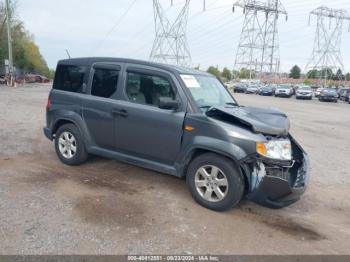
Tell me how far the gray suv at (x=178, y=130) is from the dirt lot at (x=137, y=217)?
1.14ft

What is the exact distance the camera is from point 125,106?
17.1 feet

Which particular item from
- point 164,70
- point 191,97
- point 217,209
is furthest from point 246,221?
point 164,70

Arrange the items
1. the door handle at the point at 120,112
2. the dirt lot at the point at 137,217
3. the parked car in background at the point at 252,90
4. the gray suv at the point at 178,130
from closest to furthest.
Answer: the dirt lot at the point at 137,217
the gray suv at the point at 178,130
the door handle at the point at 120,112
the parked car in background at the point at 252,90

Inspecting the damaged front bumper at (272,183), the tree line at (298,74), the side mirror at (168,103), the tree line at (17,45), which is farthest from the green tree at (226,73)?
the damaged front bumper at (272,183)

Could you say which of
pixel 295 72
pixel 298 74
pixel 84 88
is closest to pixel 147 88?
pixel 84 88

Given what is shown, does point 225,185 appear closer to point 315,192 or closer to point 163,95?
point 163,95

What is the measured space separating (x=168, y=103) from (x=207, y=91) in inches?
37.0

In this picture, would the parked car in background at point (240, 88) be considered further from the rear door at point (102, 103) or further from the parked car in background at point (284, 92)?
the rear door at point (102, 103)

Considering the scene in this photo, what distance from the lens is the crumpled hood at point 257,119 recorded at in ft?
14.0

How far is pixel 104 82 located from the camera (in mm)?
5582

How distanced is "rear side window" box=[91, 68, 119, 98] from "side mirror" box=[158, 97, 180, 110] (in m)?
1.10

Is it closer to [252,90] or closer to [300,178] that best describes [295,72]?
[252,90]

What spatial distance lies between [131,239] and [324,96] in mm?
36723

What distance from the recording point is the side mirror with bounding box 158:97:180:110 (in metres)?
4.59
